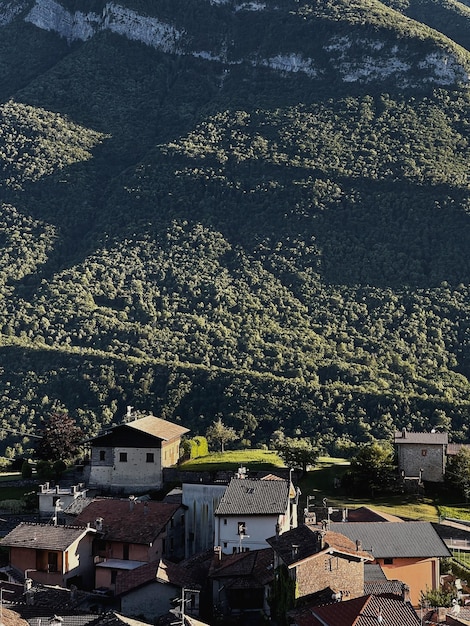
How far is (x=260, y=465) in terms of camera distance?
59.2m

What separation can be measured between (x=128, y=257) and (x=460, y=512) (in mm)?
59651

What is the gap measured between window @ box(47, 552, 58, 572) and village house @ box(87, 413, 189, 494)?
10.8m

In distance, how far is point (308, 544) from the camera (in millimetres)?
40781

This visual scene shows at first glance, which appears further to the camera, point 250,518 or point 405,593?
point 250,518

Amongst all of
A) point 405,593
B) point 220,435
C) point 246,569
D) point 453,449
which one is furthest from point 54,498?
point 405,593

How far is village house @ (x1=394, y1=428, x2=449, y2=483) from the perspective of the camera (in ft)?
188

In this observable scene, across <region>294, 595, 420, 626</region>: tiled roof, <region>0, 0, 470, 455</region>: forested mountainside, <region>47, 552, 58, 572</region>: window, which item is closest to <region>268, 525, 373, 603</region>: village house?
<region>294, 595, 420, 626</region>: tiled roof

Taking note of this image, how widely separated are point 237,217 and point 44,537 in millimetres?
68318

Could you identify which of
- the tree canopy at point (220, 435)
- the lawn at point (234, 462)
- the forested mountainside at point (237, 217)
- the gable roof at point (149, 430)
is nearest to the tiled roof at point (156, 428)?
the gable roof at point (149, 430)

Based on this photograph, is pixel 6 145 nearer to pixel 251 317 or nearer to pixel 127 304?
pixel 127 304

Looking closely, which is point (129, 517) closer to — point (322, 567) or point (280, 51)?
point (322, 567)

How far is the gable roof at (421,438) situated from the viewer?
57.5m

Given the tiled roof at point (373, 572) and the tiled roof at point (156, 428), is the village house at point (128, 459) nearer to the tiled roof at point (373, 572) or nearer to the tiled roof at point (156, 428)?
the tiled roof at point (156, 428)

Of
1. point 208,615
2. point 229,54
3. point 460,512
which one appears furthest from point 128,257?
point 208,615
